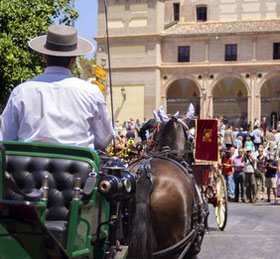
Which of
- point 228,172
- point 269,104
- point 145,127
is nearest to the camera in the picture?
point 145,127

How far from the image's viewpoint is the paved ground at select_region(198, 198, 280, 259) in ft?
29.1

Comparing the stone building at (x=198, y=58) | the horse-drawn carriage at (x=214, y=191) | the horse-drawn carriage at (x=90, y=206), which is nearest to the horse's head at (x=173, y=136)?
the horse-drawn carriage at (x=90, y=206)

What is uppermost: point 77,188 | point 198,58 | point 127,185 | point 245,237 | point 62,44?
point 198,58

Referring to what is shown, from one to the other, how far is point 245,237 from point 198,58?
36794 millimetres

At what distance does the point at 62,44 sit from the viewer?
4289mm

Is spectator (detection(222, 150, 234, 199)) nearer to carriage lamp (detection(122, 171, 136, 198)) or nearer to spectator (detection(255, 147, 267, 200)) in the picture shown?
spectator (detection(255, 147, 267, 200))

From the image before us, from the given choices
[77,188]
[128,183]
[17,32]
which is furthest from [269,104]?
[77,188]

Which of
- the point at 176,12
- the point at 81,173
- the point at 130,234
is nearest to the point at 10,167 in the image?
the point at 81,173

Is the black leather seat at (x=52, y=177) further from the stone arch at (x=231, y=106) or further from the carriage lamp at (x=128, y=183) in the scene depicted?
the stone arch at (x=231, y=106)

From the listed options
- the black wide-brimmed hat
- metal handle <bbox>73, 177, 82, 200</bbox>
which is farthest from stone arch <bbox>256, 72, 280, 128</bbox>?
A: metal handle <bbox>73, 177, 82, 200</bbox>

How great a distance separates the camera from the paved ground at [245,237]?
888 cm

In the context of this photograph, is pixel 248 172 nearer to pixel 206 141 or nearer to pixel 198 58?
pixel 206 141

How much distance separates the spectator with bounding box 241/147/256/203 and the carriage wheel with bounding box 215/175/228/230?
6.33 meters

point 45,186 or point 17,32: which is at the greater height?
point 17,32
